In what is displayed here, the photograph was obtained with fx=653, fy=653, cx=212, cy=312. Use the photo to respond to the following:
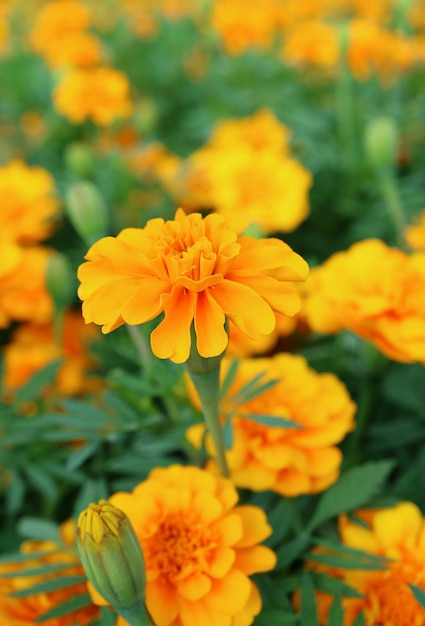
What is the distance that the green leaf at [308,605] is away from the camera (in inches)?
16.2

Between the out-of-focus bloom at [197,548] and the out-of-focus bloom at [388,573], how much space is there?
0.24 ft

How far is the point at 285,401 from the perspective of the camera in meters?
0.52

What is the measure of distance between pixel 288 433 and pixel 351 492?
6 cm

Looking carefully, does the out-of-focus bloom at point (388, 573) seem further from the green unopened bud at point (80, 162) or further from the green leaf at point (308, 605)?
the green unopened bud at point (80, 162)

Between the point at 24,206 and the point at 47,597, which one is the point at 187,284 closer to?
the point at 47,597

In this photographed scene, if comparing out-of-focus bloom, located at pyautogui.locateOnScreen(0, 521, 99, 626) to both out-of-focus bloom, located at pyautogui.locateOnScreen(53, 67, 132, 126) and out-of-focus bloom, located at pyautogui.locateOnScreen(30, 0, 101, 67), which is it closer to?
out-of-focus bloom, located at pyautogui.locateOnScreen(53, 67, 132, 126)

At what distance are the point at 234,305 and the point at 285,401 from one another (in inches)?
7.6

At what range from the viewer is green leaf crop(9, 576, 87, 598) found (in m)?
0.45

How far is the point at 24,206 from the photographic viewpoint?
0.85m

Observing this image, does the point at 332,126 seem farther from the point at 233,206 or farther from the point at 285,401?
the point at 285,401

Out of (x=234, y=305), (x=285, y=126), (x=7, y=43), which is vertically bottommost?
(x=7, y=43)

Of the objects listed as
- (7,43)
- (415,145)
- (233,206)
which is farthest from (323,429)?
(7,43)

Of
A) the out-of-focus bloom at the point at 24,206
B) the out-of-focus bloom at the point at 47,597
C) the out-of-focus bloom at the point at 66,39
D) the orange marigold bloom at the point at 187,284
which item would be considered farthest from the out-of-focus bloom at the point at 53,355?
the out-of-focus bloom at the point at 66,39

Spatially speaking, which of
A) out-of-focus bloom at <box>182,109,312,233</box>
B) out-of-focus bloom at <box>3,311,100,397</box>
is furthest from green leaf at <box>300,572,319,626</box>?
out-of-focus bloom at <box>182,109,312,233</box>
